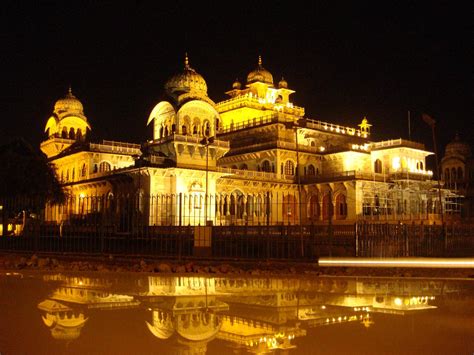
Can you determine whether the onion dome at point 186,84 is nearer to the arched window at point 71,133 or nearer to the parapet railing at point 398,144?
the arched window at point 71,133

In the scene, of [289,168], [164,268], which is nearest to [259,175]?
[289,168]

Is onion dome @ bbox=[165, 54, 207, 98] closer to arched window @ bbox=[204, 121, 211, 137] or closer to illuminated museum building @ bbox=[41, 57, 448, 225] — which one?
illuminated museum building @ bbox=[41, 57, 448, 225]

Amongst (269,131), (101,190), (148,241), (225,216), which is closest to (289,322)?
(148,241)

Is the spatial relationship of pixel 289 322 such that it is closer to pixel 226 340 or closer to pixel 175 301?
pixel 226 340

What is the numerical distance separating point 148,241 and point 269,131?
30.4 m

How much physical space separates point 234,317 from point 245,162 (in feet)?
141

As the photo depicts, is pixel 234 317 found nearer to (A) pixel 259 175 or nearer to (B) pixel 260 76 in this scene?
(A) pixel 259 175

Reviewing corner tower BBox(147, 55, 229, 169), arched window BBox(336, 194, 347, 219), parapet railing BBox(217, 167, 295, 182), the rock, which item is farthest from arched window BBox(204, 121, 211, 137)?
the rock

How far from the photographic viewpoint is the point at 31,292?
31.5ft

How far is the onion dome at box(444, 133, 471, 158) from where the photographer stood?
69000 mm

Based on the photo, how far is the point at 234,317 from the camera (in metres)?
7.15

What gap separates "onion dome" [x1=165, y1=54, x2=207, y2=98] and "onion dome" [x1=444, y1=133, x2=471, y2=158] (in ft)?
130

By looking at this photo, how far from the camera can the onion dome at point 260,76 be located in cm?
5784

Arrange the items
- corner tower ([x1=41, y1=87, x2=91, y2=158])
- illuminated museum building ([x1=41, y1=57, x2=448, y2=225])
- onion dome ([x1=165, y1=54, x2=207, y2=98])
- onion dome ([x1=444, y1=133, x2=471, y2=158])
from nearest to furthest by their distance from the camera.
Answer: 1. illuminated museum building ([x1=41, y1=57, x2=448, y2=225])
2. onion dome ([x1=165, y1=54, x2=207, y2=98])
3. corner tower ([x1=41, y1=87, x2=91, y2=158])
4. onion dome ([x1=444, y1=133, x2=471, y2=158])
